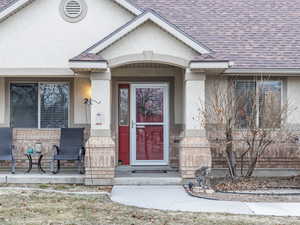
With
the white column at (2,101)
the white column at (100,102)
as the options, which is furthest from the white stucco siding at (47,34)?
the white column at (100,102)

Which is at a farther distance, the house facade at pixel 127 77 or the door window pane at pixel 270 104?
the house facade at pixel 127 77

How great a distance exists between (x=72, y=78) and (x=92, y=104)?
2154 mm

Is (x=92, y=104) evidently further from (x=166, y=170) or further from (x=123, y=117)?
(x=166, y=170)

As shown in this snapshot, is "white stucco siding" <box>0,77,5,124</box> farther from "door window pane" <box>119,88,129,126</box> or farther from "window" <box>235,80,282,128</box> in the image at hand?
"window" <box>235,80,282,128</box>

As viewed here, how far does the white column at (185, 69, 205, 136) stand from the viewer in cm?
1127

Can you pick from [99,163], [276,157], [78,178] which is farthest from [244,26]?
[78,178]

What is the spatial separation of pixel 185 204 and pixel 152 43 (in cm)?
442

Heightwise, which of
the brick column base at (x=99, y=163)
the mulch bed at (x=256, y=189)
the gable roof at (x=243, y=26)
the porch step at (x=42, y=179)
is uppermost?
the gable roof at (x=243, y=26)

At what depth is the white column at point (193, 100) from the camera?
11.3 meters

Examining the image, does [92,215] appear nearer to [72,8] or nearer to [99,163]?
[99,163]

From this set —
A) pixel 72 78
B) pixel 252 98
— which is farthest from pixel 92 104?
pixel 252 98

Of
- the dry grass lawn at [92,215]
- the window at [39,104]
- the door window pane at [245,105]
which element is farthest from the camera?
the window at [39,104]

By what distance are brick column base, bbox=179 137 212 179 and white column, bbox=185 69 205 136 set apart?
0.35 metres

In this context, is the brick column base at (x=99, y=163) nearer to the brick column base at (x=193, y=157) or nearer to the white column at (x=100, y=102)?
the white column at (x=100, y=102)
